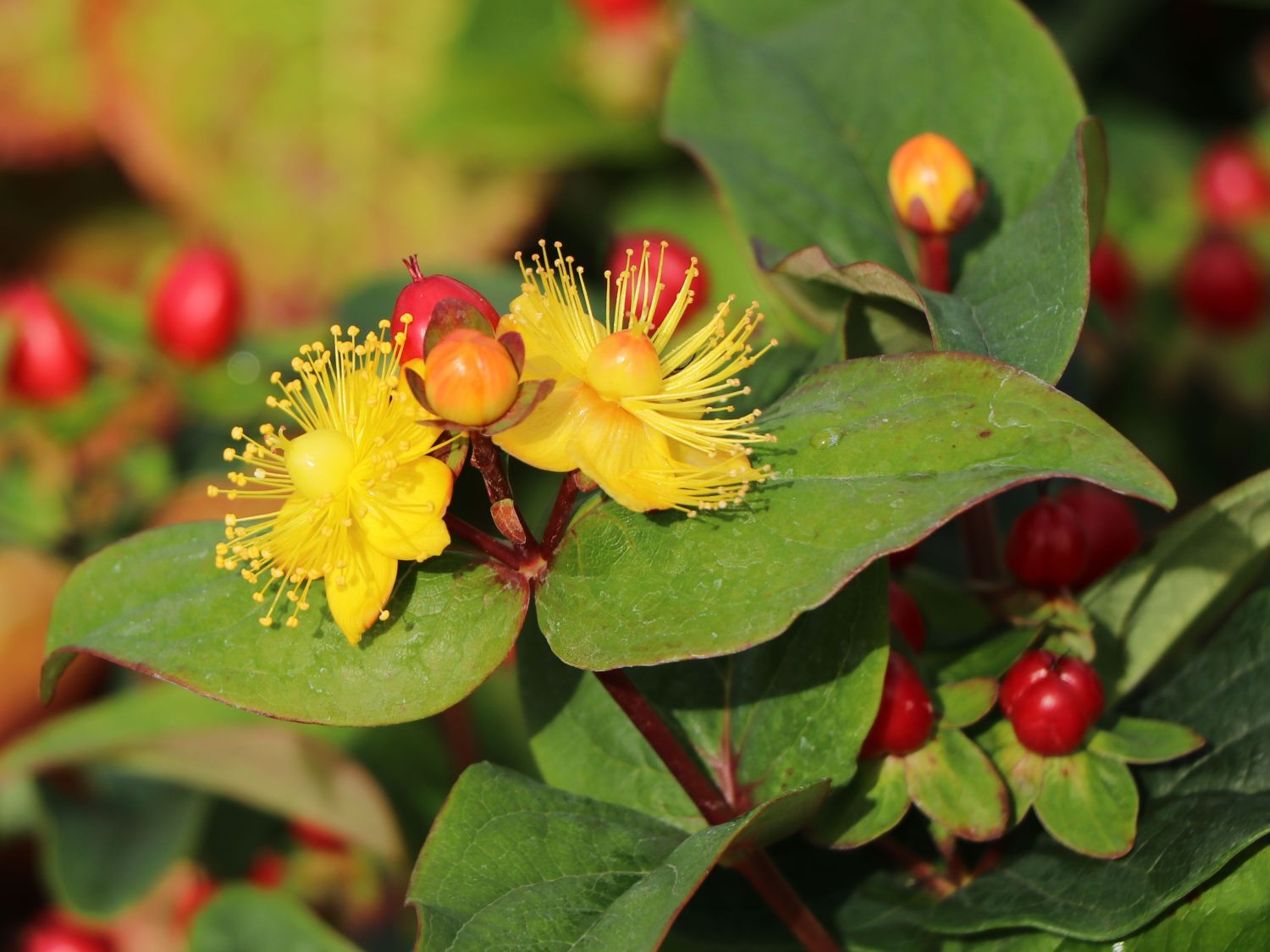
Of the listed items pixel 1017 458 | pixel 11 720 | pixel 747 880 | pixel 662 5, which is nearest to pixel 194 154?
pixel 662 5

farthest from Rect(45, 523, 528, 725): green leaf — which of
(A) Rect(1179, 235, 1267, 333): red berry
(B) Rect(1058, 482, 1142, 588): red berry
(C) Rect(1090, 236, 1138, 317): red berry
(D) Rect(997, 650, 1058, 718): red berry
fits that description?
(A) Rect(1179, 235, 1267, 333): red berry

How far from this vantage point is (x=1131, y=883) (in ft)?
1.92

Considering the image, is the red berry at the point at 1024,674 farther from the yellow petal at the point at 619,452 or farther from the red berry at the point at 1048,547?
the yellow petal at the point at 619,452

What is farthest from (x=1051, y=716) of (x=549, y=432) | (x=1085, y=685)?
(x=549, y=432)

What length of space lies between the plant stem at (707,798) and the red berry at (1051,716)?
0.42 feet

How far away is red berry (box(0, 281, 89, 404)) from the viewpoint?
1.23 m

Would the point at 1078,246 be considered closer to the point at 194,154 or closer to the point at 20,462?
the point at 20,462

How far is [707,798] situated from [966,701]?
5.1 inches

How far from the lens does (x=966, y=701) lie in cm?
62

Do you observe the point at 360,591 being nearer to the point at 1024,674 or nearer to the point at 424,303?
the point at 424,303

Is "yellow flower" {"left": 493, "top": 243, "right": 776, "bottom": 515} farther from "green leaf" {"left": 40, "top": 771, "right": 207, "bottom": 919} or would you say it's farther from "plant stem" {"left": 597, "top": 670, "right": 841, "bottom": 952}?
"green leaf" {"left": 40, "top": 771, "right": 207, "bottom": 919}

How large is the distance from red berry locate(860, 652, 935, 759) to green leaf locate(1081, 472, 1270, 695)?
145 mm

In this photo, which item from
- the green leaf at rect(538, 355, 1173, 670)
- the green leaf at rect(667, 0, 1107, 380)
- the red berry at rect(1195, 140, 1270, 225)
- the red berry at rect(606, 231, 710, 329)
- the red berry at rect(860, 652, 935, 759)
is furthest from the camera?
the red berry at rect(1195, 140, 1270, 225)

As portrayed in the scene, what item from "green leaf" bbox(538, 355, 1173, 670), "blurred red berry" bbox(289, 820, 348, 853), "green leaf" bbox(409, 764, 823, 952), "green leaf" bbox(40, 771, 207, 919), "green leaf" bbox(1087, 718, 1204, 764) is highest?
"green leaf" bbox(538, 355, 1173, 670)
